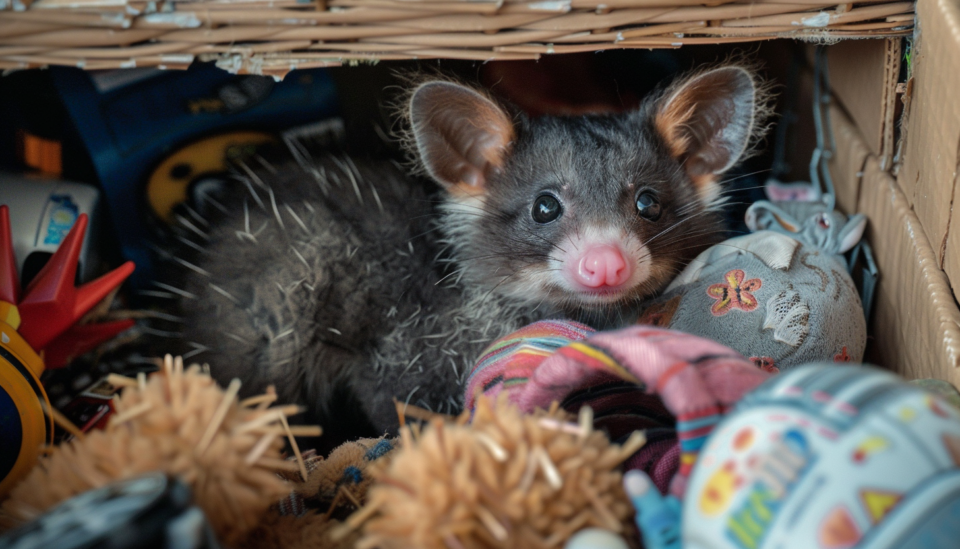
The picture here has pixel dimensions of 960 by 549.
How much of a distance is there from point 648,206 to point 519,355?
0.73 m

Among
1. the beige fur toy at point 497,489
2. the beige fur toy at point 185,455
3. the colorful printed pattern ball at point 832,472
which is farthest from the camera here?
the beige fur toy at point 185,455

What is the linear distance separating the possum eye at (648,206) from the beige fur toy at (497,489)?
40.8 inches

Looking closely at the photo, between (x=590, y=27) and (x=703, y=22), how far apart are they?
0.27m

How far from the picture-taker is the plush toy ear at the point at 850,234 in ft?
6.21

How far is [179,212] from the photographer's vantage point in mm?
2254

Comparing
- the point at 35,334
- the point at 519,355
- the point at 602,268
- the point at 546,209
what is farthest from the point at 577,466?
the point at 35,334

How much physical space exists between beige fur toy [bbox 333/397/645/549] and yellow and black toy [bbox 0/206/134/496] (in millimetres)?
724

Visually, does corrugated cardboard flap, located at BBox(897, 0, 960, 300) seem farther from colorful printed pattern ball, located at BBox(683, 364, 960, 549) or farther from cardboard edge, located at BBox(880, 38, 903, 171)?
colorful printed pattern ball, located at BBox(683, 364, 960, 549)

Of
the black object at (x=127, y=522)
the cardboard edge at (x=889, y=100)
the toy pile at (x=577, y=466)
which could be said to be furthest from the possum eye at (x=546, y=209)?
the black object at (x=127, y=522)

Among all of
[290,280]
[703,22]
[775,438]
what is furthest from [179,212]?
[775,438]

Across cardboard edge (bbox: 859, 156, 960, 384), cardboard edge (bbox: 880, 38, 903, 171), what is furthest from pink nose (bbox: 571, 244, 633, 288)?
cardboard edge (bbox: 880, 38, 903, 171)

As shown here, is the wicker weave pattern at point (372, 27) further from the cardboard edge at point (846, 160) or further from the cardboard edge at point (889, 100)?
the cardboard edge at point (846, 160)

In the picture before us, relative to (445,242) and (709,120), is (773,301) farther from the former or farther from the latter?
(445,242)

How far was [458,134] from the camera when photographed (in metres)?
2.00
